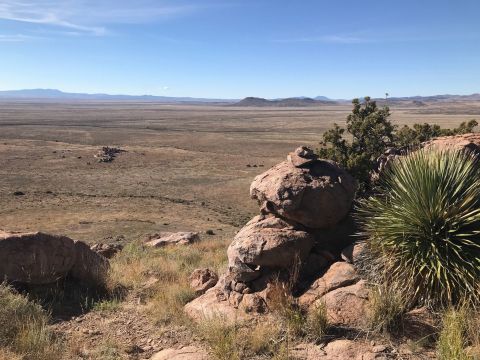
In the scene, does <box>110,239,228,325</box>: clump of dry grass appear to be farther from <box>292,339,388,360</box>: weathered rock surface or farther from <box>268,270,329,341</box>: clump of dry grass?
<box>292,339,388,360</box>: weathered rock surface

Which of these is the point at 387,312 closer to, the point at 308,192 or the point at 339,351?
the point at 339,351

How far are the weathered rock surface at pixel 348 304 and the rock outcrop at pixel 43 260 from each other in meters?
4.96

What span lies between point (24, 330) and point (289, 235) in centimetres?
440

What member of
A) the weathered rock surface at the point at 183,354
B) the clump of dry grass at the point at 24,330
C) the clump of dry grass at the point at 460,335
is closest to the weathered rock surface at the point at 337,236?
the clump of dry grass at the point at 460,335

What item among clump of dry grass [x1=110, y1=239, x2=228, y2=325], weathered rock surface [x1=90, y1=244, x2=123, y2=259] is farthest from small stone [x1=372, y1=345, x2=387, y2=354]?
weathered rock surface [x1=90, y1=244, x2=123, y2=259]

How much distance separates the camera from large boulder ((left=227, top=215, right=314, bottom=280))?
25.6 feet

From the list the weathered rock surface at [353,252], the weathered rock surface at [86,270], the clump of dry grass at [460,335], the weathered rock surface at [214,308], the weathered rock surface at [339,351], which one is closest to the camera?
the clump of dry grass at [460,335]

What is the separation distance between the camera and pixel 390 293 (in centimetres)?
626

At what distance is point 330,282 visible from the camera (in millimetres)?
7414

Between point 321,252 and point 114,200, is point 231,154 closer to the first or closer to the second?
point 114,200

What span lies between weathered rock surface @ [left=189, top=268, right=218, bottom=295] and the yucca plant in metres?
3.43

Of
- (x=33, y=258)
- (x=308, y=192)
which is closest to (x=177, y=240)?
(x=33, y=258)

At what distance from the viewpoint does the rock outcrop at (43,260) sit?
8.24 meters

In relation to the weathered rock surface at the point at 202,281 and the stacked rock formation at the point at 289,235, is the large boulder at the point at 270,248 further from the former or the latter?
the weathered rock surface at the point at 202,281
